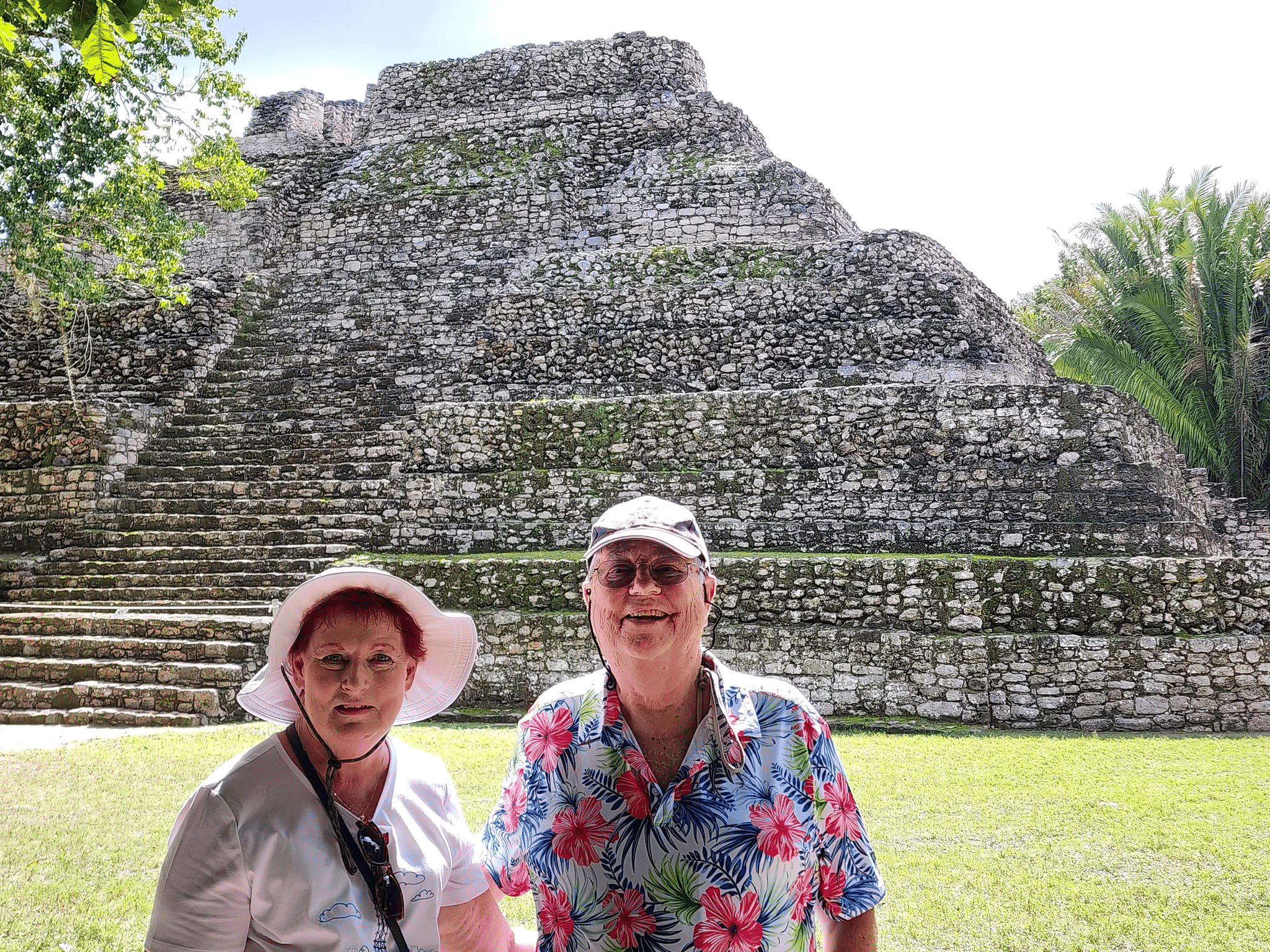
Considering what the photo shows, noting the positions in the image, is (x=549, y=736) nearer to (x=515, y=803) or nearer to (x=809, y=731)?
(x=515, y=803)

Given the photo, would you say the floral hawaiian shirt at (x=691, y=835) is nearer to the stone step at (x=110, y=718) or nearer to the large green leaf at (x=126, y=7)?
the large green leaf at (x=126, y=7)

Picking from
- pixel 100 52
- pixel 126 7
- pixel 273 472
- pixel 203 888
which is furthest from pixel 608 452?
pixel 203 888

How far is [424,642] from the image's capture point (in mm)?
2010

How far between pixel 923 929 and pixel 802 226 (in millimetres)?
11528

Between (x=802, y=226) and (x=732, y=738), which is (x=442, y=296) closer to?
(x=802, y=226)

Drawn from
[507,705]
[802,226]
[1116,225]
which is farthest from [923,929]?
[1116,225]

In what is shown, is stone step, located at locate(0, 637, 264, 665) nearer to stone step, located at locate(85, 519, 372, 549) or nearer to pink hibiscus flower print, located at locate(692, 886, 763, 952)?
stone step, located at locate(85, 519, 372, 549)

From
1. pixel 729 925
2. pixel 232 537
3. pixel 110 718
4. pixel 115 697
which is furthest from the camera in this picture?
pixel 232 537

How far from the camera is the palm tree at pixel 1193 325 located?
17609 millimetres

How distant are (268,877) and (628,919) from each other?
66 centimetres

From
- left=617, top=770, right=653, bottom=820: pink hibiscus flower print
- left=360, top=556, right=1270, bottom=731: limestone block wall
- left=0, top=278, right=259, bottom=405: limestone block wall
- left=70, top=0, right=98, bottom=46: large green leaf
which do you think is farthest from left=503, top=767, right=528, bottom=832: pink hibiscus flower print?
left=0, top=278, right=259, bottom=405: limestone block wall

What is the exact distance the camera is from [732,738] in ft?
5.83

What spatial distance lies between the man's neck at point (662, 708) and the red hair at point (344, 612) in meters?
0.50

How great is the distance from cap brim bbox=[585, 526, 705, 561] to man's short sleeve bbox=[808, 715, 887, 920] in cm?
46
